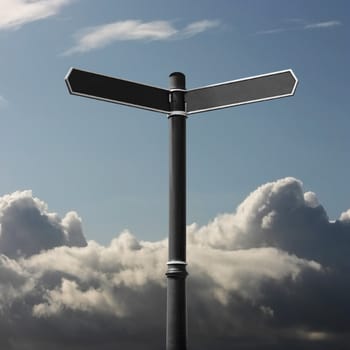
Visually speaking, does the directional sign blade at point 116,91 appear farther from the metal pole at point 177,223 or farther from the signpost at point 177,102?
the metal pole at point 177,223

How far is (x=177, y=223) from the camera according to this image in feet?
30.9

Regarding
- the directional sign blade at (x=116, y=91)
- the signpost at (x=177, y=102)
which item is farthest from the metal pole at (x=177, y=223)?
the directional sign blade at (x=116, y=91)

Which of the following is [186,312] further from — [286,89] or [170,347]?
[286,89]

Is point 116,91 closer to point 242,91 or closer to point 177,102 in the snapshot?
point 177,102

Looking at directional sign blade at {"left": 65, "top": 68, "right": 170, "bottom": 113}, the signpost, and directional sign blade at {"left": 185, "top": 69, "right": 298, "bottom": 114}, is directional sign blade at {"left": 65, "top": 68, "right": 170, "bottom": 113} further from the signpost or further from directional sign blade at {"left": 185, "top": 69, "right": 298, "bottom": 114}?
directional sign blade at {"left": 185, "top": 69, "right": 298, "bottom": 114}

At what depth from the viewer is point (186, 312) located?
924 cm

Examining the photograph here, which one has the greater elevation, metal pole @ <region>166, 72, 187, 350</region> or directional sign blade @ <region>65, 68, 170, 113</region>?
directional sign blade @ <region>65, 68, 170, 113</region>

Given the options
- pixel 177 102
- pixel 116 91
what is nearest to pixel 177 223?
pixel 177 102

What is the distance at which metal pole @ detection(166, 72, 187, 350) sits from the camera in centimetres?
919

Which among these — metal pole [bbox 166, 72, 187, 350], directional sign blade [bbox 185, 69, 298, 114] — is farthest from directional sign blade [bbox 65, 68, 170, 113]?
directional sign blade [bbox 185, 69, 298, 114]

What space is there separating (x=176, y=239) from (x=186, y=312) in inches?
33.1

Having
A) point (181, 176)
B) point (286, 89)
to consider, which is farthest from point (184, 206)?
point (286, 89)

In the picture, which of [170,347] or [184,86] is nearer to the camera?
[170,347]

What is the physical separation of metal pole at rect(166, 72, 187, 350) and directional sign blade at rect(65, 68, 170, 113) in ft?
0.56
